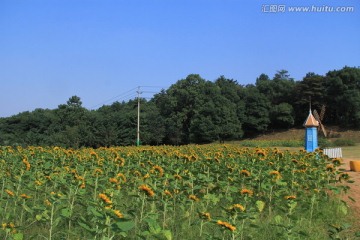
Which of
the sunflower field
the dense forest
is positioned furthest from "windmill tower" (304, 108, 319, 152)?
the dense forest

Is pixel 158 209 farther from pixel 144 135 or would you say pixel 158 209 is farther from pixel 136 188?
pixel 144 135

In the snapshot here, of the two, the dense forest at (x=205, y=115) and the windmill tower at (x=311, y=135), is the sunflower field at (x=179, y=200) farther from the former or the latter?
the dense forest at (x=205, y=115)

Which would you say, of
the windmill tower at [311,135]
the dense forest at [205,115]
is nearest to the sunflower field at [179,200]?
the windmill tower at [311,135]

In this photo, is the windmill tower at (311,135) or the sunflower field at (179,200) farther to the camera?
the windmill tower at (311,135)

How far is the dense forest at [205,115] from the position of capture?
45.3m

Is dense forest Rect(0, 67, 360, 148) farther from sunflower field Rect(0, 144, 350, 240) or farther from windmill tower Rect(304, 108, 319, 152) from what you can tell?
sunflower field Rect(0, 144, 350, 240)

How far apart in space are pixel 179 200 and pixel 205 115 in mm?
41896

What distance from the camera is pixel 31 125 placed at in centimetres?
5709

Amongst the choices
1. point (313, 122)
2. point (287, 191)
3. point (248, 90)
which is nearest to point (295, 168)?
point (287, 191)

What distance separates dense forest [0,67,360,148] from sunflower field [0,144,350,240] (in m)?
37.3

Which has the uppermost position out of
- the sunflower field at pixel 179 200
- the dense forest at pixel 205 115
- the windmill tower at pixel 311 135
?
the dense forest at pixel 205 115

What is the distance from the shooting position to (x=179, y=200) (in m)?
4.46

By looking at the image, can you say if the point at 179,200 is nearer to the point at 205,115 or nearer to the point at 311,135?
the point at 311,135

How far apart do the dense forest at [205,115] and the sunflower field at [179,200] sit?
1467 inches
